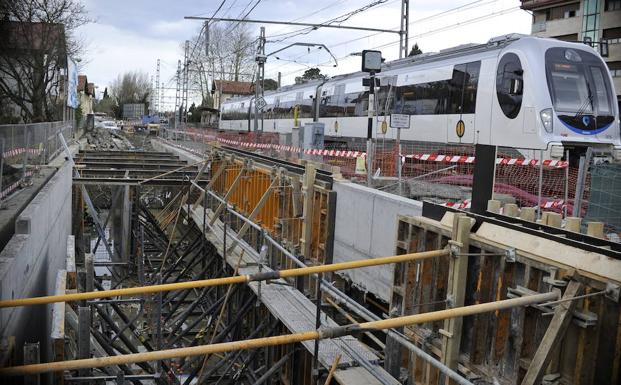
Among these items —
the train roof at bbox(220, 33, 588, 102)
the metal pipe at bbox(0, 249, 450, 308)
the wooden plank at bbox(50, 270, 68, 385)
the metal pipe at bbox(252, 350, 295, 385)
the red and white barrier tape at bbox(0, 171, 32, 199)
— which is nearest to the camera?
the metal pipe at bbox(0, 249, 450, 308)

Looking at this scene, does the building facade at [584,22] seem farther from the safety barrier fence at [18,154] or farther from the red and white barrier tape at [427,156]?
the safety barrier fence at [18,154]

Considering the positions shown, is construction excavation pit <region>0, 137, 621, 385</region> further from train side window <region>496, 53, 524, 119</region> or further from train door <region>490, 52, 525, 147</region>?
train side window <region>496, 53, 524, 119</region>

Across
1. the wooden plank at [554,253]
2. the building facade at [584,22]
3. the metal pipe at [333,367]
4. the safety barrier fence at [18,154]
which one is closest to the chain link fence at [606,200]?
the wooden plank at [554,253]

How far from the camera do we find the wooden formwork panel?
4.48 m

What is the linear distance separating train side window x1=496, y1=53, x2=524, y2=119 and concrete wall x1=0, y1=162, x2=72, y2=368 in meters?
9.59

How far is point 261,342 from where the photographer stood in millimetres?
3760

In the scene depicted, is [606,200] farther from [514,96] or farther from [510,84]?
[510,84]

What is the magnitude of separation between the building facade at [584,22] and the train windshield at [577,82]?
83.9 ft

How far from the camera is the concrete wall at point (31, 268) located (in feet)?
16.5

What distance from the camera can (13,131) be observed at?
926cm

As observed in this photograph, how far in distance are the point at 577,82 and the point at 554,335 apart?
10593 millimetres

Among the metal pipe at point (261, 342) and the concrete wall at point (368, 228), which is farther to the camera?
the concrete wall at point (368, 228)

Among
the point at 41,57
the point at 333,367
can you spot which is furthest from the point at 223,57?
the point at 333,367

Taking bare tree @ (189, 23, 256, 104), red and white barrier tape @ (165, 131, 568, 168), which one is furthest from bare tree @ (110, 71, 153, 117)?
red and white barrier tape @ (165, 131, 568, 168)
